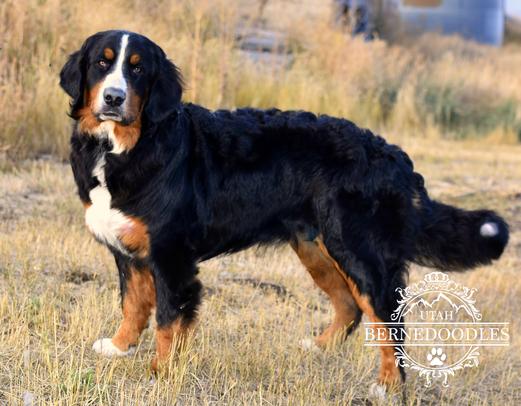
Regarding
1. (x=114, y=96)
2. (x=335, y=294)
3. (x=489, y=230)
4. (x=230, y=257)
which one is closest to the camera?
(x=114, y=96)

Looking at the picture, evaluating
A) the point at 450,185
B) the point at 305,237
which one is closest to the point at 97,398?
the point at 305,237

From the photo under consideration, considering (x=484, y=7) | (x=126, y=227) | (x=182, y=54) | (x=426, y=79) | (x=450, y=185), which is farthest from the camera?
(x=484, y=7)

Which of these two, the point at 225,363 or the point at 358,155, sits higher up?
the point at 358,155

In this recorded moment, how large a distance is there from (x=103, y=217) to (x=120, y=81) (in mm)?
698

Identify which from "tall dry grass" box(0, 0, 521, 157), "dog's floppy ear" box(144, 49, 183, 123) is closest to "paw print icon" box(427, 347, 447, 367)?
"dog's floppy ear" box(144, 49, 183, 123)

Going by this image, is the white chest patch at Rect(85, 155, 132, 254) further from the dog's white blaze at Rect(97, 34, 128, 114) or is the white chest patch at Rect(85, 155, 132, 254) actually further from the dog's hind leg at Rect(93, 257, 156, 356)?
the dog's white blaze at Rect(97, 34, 128, 114)

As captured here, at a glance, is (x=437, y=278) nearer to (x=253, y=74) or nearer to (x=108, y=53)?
(x=108, y=53)

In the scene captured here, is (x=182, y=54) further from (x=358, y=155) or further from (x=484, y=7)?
(x=484, y=7)

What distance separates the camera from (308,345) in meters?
4.81

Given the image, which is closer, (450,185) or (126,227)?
(126,227)

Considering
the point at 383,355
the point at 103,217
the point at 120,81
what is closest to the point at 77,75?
the point at 120,81

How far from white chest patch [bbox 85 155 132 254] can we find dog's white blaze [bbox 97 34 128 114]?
346 mm

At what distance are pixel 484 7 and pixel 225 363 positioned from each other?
29.8 m

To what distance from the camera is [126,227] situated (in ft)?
13.5
